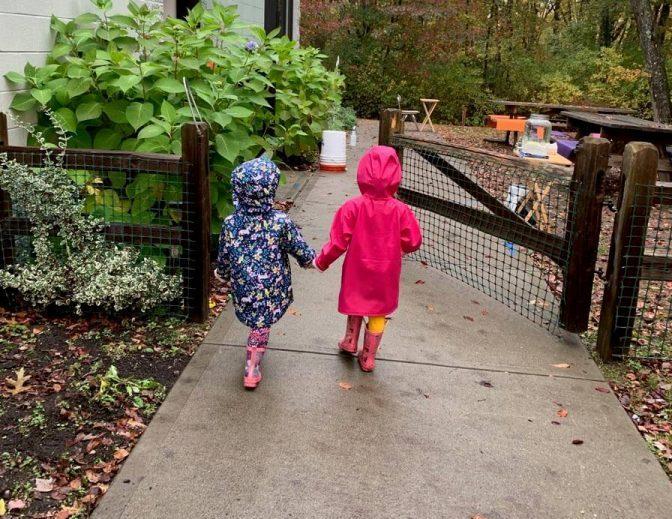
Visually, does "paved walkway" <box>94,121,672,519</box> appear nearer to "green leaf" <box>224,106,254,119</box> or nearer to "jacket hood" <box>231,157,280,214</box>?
"jacket hood" <box>231,157,280,214</box>

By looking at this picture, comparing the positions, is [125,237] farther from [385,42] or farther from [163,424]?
[385,42]

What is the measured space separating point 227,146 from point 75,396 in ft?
6.60

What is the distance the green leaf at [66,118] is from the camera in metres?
4.43

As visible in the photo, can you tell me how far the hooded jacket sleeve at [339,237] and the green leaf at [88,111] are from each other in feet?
6.41

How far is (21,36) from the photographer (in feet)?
14.6

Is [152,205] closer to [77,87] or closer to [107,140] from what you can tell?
[107,140]

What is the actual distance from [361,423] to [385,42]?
2188 cm

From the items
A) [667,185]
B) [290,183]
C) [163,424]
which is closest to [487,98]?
[290,183]

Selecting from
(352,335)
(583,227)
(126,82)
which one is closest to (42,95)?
(126,82)

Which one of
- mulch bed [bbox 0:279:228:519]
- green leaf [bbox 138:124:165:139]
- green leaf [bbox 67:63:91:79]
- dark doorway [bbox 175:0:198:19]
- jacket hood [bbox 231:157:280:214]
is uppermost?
dark doorway [bbox 175:0:198:19]

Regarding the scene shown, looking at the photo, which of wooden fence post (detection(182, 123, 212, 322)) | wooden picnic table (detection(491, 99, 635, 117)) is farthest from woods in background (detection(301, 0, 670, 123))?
wooden fence post (detection(182, 123, 212, 322))

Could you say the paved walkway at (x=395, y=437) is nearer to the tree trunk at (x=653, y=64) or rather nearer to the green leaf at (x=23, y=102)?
the green leaf at (x=23, y=102)

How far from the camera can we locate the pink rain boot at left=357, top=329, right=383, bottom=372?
3.88m

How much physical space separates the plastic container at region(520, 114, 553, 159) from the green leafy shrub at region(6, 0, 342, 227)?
459 cm
